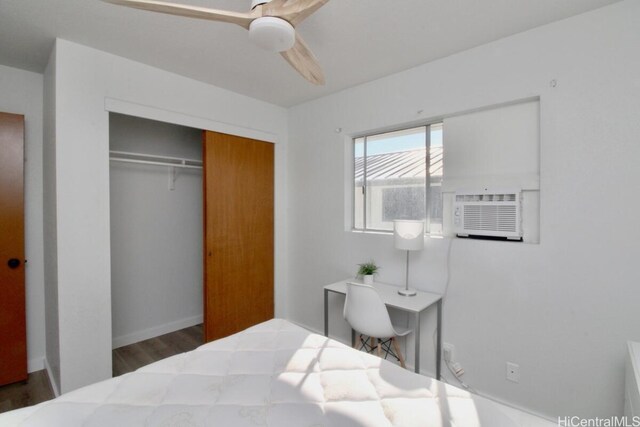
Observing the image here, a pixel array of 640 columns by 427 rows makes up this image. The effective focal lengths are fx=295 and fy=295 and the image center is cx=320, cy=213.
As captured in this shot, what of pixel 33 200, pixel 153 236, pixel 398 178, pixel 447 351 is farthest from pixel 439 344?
pixel 33 200

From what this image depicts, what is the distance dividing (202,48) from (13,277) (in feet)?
7.71

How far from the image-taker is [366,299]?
211cm

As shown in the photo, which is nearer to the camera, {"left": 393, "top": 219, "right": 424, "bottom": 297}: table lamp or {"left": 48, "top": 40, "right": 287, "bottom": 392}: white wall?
{"left": 48, "top": 40, "right": 287, "bottom": 392}: white wall

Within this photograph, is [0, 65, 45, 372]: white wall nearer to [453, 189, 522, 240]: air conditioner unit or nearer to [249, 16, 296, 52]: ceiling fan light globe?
[249, 16, 296, 52]: ceiling fan light globe

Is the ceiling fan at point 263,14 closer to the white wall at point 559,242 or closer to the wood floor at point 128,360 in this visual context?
the white wall at point 559,242

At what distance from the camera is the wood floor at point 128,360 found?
7.25ft

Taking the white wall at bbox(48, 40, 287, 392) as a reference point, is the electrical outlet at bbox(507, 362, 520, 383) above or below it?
below

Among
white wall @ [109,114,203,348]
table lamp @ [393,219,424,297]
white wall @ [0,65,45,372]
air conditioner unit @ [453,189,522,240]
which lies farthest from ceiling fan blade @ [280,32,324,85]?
white wall @ [0,65,45,372]

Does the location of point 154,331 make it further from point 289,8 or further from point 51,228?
point 289,8

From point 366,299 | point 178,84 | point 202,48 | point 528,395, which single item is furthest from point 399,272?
point 178,84

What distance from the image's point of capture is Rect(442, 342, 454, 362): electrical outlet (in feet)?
7.59

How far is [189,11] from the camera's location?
4.03ft

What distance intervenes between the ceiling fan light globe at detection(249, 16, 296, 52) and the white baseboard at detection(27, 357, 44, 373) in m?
3.25

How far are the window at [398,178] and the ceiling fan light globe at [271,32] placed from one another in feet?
5.31
